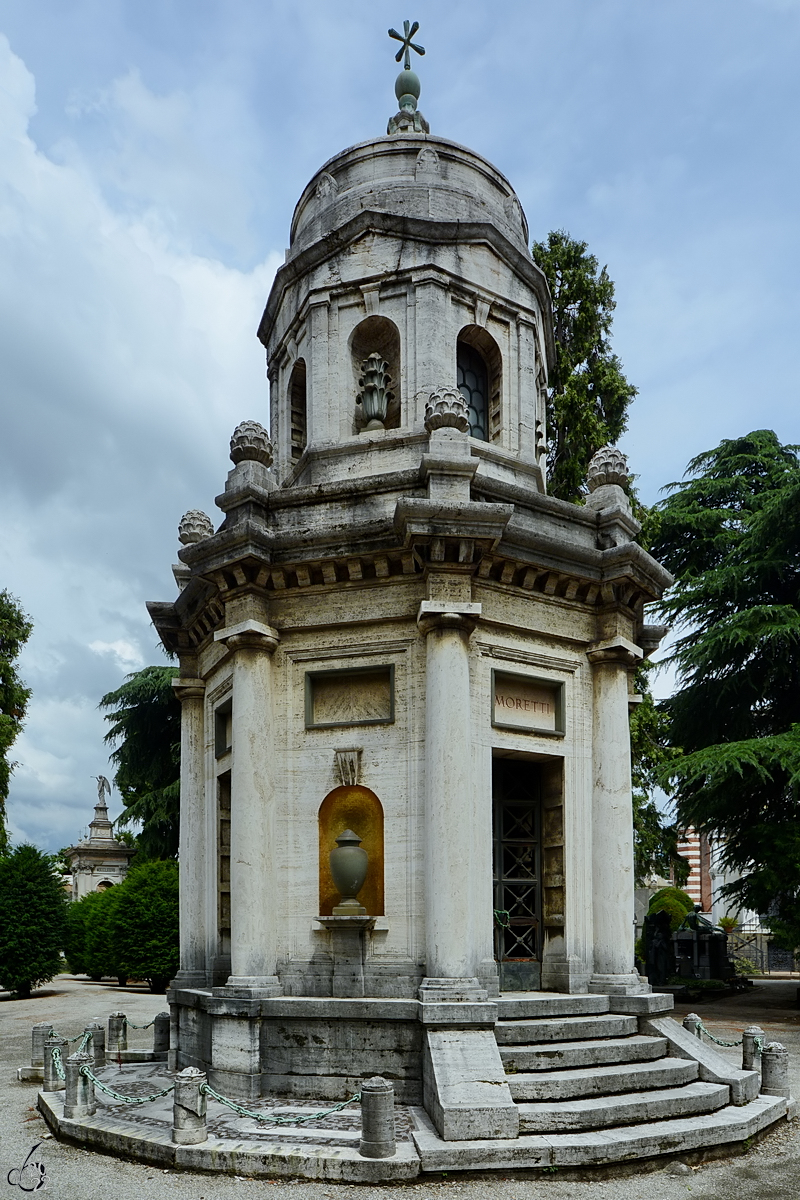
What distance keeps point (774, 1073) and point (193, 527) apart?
35.2 feet

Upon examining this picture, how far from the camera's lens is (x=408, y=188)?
16.5 metres

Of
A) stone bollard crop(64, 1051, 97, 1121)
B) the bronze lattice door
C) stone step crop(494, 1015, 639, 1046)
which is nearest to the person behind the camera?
stone bollard crop(64, 1051, 97, 1121)

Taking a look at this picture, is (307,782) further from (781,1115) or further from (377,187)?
(377,187)

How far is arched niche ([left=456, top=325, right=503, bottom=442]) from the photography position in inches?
645

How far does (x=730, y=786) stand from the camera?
28969mm

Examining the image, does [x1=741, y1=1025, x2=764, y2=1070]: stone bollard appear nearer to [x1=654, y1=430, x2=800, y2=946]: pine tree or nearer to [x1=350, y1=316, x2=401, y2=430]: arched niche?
[x1=350, y1=316, x2=401, y2=430]: arched niche

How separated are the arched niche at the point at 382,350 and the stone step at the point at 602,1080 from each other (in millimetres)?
9156

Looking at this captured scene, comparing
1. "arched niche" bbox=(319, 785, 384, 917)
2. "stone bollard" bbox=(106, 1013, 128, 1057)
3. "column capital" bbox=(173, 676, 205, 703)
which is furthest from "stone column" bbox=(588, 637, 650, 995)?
"stone bollard" bbox=(106, 1013, 128, 1057)

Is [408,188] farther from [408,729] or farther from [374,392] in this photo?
[408,729]

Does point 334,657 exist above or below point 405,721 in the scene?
above

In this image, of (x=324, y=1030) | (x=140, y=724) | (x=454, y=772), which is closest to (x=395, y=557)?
(x=454, y=772)

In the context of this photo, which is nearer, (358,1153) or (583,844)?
(358,1153)

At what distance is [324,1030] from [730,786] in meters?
19.7

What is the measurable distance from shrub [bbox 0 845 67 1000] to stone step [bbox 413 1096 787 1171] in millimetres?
26088
